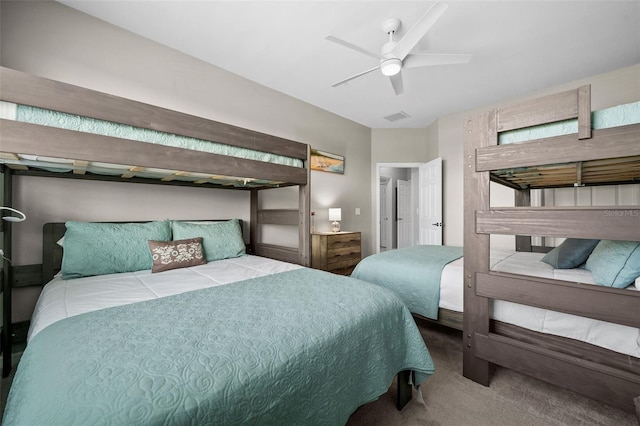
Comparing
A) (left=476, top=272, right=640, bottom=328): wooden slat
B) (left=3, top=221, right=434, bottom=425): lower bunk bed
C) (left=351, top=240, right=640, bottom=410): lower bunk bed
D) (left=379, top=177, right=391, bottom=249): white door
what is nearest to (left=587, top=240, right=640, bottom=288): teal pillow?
(left=351, top=240, right=640, bottom=410): lower bunk bed

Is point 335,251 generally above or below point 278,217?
below

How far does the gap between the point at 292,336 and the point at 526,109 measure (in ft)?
5.73

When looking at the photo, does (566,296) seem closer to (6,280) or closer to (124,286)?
(124,286)

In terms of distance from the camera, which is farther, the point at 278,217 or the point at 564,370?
the point at 278,217

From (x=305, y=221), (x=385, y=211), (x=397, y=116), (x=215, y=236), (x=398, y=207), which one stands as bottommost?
(x=215, y=236)

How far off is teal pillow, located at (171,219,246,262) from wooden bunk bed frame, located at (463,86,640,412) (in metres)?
1.89

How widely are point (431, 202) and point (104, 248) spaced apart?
14.2 feet

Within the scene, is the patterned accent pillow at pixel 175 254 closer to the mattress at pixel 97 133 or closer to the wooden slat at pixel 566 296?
the mattress at pixel 97 133

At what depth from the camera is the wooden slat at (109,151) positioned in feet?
3.81

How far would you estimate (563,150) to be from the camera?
1.38 m

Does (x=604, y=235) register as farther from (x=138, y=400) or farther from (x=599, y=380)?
(x=138, y=400)

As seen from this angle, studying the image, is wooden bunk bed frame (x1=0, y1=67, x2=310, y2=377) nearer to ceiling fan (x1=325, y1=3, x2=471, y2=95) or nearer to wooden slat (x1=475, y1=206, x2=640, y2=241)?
ceiling fan (x1=325, y1=3, x2=471, y2=95)

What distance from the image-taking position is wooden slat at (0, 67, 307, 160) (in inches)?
45.5

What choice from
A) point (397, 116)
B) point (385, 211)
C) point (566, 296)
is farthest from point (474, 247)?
point (385, 211)
